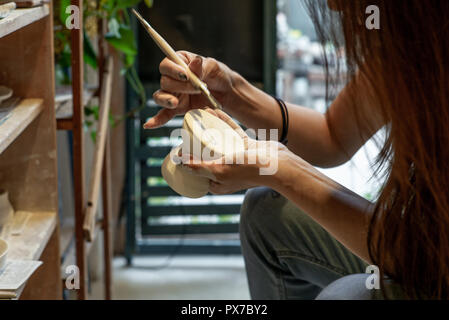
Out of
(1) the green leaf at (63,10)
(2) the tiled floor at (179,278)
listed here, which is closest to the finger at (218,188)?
(1) the green leaf at (63,10)

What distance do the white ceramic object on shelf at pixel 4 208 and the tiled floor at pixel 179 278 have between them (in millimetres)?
814

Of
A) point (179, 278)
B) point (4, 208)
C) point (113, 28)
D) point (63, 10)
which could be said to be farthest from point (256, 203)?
point (179, 278)

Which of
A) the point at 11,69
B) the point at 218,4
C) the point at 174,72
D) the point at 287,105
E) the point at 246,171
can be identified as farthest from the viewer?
the point at 218,4

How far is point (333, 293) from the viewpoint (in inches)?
35.3

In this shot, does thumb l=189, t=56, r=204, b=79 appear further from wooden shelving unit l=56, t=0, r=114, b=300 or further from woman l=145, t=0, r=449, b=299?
wooden shelving unit l=56, t=0, r=114, b=300

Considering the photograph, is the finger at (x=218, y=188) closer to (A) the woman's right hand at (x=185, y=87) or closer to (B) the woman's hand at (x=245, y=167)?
(B) the woman's hand at (x=245, y=167)

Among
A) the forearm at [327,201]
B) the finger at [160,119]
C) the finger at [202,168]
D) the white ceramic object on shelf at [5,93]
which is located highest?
the white ceramic object on shelf at [5,93]

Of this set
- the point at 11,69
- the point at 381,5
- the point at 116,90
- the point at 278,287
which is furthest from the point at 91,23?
the point at 381,5

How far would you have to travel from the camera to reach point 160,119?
1.04 meters

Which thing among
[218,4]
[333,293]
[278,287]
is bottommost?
[278,287]

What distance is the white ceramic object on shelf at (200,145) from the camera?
0.88m

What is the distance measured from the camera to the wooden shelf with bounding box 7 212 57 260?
0.98 metres
